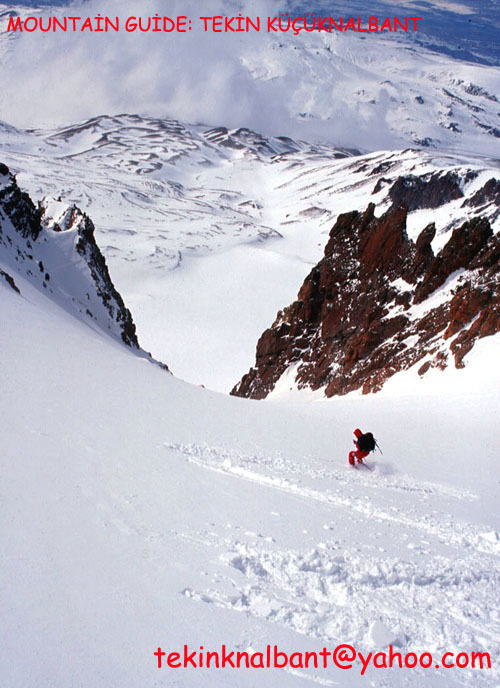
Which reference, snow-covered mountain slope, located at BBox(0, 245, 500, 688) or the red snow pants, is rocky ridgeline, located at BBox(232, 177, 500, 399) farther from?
snow-covered mountain slope, located at BBox(0, 245, 500, 688)

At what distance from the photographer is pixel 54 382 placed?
33.8 ft

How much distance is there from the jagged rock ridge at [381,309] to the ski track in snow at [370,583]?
13.7 m

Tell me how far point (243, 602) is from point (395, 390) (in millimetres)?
17113

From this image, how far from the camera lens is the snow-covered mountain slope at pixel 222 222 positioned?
6006 centimetres

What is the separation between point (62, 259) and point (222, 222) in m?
95.4

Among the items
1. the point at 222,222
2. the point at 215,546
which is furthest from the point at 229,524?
the point at 222,222

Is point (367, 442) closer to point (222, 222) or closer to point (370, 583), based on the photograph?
point (370, 583)

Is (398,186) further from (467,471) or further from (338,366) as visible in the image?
(467,471)

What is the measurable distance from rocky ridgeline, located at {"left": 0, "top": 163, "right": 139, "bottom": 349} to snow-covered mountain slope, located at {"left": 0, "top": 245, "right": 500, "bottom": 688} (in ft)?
63.1

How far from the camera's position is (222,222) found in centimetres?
12544

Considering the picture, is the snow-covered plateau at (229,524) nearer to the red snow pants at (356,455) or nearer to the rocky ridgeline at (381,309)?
the red snow pants at (356,455)

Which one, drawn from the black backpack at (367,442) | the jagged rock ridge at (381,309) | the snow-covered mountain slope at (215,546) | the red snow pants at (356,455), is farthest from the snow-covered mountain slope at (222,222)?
the snow-covered mountain slope at (215,546)

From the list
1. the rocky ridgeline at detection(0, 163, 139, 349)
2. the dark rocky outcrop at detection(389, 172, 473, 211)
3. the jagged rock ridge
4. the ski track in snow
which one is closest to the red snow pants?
the ski track in snow

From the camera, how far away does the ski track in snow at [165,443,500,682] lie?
176 inches
